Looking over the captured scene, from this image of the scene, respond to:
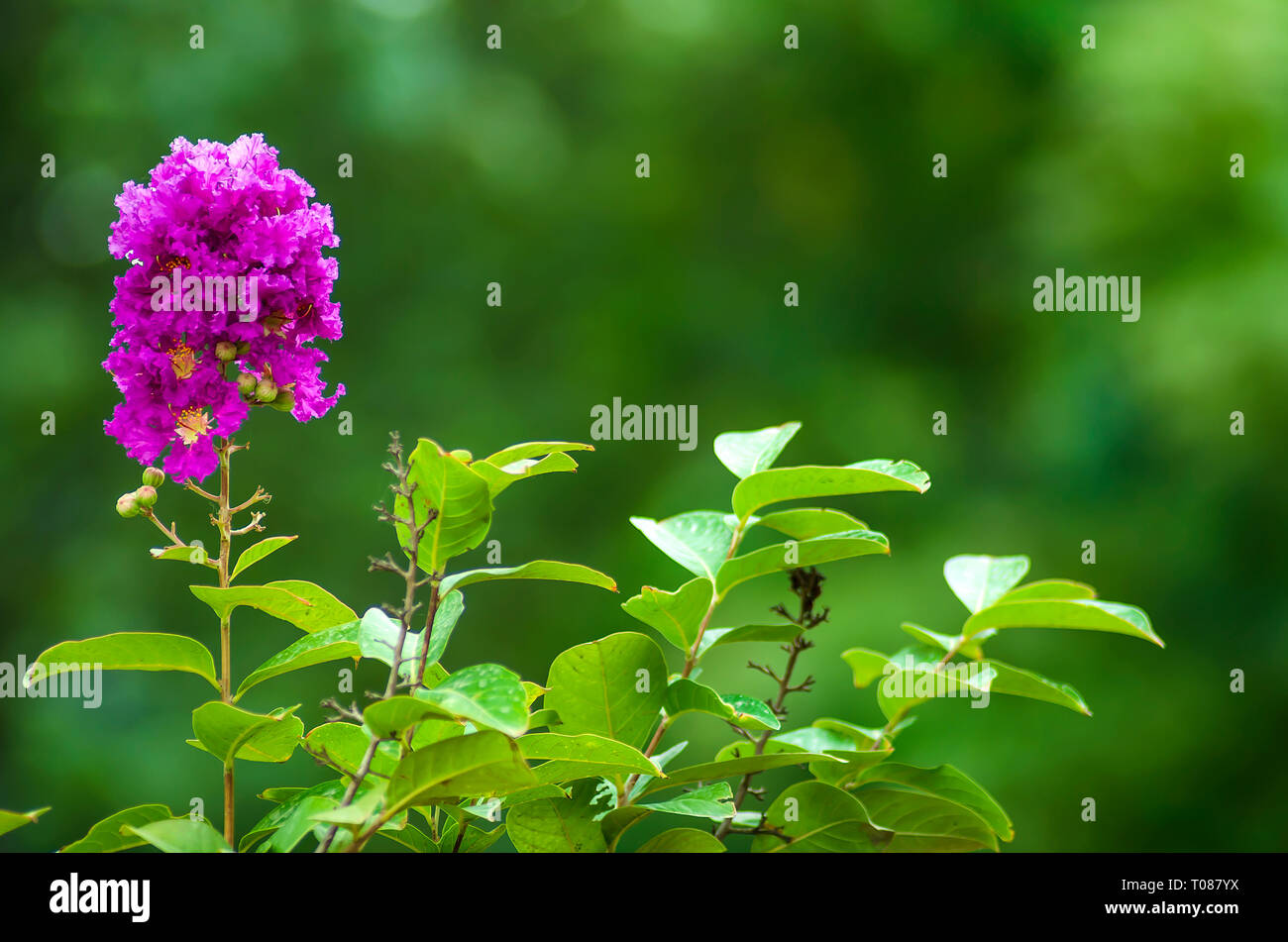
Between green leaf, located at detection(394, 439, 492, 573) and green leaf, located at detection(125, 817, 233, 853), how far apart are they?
0.15m

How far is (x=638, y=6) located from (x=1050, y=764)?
99.6 inches

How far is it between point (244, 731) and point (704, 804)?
226mm

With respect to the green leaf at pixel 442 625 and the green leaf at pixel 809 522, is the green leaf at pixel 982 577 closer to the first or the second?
the green leaf at pixel 809 522

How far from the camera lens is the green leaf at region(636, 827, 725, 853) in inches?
22.7

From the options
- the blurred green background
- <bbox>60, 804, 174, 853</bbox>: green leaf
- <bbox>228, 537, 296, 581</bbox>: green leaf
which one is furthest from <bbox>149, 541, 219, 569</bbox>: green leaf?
the blurred green background

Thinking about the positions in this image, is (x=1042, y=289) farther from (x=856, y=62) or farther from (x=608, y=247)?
(x=608, y=247)

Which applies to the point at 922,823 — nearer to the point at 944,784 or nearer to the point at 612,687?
the point at 944,784

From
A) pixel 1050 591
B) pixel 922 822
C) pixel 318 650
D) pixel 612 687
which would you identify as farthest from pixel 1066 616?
pixel 318 650

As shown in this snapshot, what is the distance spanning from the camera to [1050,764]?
2859 mm

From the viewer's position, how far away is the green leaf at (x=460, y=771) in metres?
0.47

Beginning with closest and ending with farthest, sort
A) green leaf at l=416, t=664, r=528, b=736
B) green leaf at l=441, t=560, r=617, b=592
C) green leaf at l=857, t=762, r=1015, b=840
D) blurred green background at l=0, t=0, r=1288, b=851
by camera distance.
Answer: green leaf at l=416, t=664, r=528, b=736
green leaf at l=441, t=560, r=617, b=592
green leaf at l=857, t=762, r=1015, b=840
blurred green background at l=0, t=0, r=1288, b=851

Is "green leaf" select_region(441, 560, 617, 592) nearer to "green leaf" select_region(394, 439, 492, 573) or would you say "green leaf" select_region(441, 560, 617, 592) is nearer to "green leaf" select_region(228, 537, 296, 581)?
"green leaf" select_region(394, 439, 492, 573)

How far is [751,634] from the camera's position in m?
0.67
